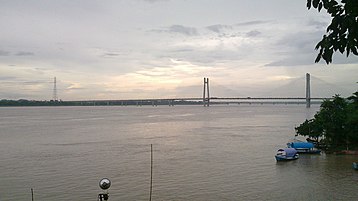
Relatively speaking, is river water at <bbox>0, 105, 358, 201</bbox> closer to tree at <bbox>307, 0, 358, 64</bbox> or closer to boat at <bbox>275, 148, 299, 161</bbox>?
boat at <bbox>275, 148, 299, 161</bbox>

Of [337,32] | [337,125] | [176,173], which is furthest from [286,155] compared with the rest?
[337,32]

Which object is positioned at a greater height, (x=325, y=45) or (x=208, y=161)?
(x=325, y=45)

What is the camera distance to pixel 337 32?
2.58 m

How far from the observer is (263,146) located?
74.2ft

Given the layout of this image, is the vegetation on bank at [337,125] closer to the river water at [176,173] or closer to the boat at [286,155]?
the river water at [176,173]

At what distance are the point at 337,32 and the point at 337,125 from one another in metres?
18.9

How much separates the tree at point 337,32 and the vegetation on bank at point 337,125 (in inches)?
695

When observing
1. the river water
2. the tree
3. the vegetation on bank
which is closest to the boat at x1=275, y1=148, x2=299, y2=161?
the river water

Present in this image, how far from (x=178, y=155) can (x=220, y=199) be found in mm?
8327

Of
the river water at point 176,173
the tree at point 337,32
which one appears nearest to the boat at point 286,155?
the river water at point 176,173

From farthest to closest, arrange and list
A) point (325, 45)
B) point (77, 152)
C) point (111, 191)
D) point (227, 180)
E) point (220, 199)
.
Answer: point (77, 152)
point (227, 180)
point (111, 191)
point (220, 199)
point (325, 45)

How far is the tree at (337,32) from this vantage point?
2494 mm

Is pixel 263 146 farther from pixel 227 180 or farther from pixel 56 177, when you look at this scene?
pixel 56 177

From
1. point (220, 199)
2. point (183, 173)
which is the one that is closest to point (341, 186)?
point (220, 199)
